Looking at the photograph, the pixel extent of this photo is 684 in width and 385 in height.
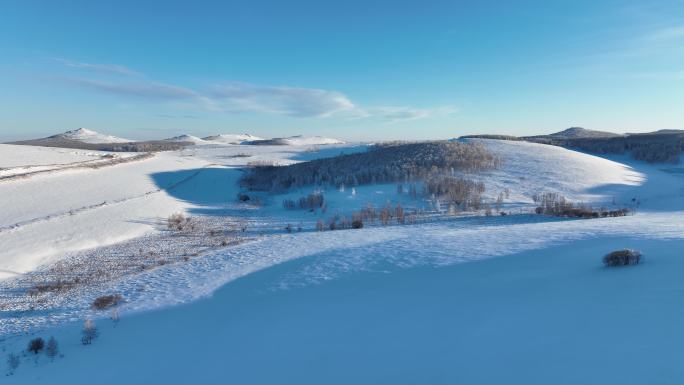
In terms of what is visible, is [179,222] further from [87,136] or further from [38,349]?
[87,136]

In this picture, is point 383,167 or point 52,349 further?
point 383,167

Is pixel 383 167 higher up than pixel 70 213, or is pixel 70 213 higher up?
pixel 383 167

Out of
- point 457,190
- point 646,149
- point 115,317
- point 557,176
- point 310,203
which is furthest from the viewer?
point 646,149

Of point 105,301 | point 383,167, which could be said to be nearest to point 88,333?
→ point 105,301

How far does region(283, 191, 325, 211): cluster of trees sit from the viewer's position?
21741 mm

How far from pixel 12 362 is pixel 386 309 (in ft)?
21.6

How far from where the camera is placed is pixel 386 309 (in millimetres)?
7164

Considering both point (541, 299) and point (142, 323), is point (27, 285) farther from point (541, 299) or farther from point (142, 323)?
point (541, 299)

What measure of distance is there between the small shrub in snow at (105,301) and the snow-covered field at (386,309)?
0.22m

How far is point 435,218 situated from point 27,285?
14.3m

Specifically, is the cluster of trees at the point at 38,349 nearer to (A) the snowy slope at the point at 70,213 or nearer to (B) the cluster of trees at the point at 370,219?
(A) the snowy slope at the point at 70,213

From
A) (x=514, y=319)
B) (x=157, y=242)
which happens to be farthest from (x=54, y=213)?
(x=514, y=319)

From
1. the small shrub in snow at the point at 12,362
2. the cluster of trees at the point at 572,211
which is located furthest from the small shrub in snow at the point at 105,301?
the cluster of trees at the point at 572,211

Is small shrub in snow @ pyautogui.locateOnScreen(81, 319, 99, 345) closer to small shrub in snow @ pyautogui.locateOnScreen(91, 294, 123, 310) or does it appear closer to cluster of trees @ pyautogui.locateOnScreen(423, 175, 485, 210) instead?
small shrub in snow @ pyautogui.locateOnScreen(91, 294, 123, 310)
